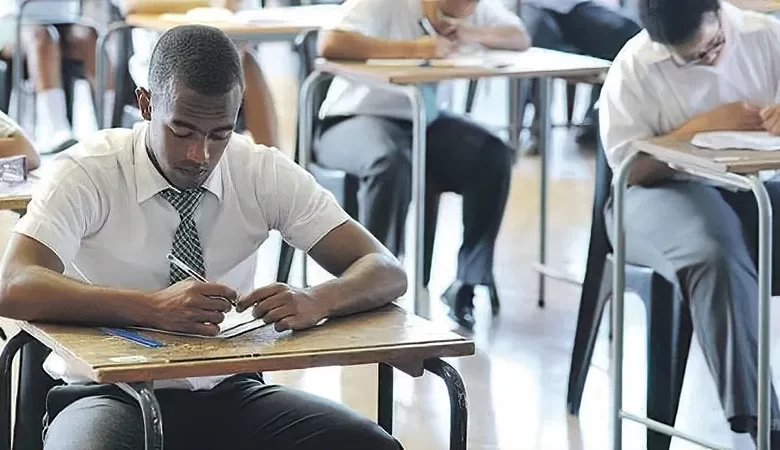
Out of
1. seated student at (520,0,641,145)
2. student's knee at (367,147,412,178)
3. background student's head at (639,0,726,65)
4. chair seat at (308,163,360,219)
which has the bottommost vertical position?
chair seat at (308,163,360,219)

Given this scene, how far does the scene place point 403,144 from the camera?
418 cm

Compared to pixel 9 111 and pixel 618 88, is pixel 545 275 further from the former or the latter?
pixel 9 111

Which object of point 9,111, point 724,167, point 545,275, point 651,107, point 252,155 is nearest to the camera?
point 252,155

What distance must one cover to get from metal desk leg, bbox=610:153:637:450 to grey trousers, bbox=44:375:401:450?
1038mm

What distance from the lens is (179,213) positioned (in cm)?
221

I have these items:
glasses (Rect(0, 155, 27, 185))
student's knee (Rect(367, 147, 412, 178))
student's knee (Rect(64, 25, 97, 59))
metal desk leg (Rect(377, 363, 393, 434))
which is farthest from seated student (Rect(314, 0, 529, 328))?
student's knee (Rect(64, 25, 97, 59))

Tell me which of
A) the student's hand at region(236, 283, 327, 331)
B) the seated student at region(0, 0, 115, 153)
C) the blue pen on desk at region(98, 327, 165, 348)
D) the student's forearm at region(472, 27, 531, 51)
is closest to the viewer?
the blue pen on desk at region(98, 327, 165, 348)

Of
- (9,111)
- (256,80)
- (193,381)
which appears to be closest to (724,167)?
(193,381)

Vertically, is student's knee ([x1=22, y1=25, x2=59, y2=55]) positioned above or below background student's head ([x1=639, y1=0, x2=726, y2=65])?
below

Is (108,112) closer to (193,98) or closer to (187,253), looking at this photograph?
(187,253)

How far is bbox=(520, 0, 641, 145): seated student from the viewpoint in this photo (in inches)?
225

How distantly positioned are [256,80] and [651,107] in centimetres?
294

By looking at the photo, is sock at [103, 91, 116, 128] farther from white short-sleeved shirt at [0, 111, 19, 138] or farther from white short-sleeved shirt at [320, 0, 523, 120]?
white short-sleeved shirt at [0, 111, 19, 138]

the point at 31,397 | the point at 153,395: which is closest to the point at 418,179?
the point at 31,397
